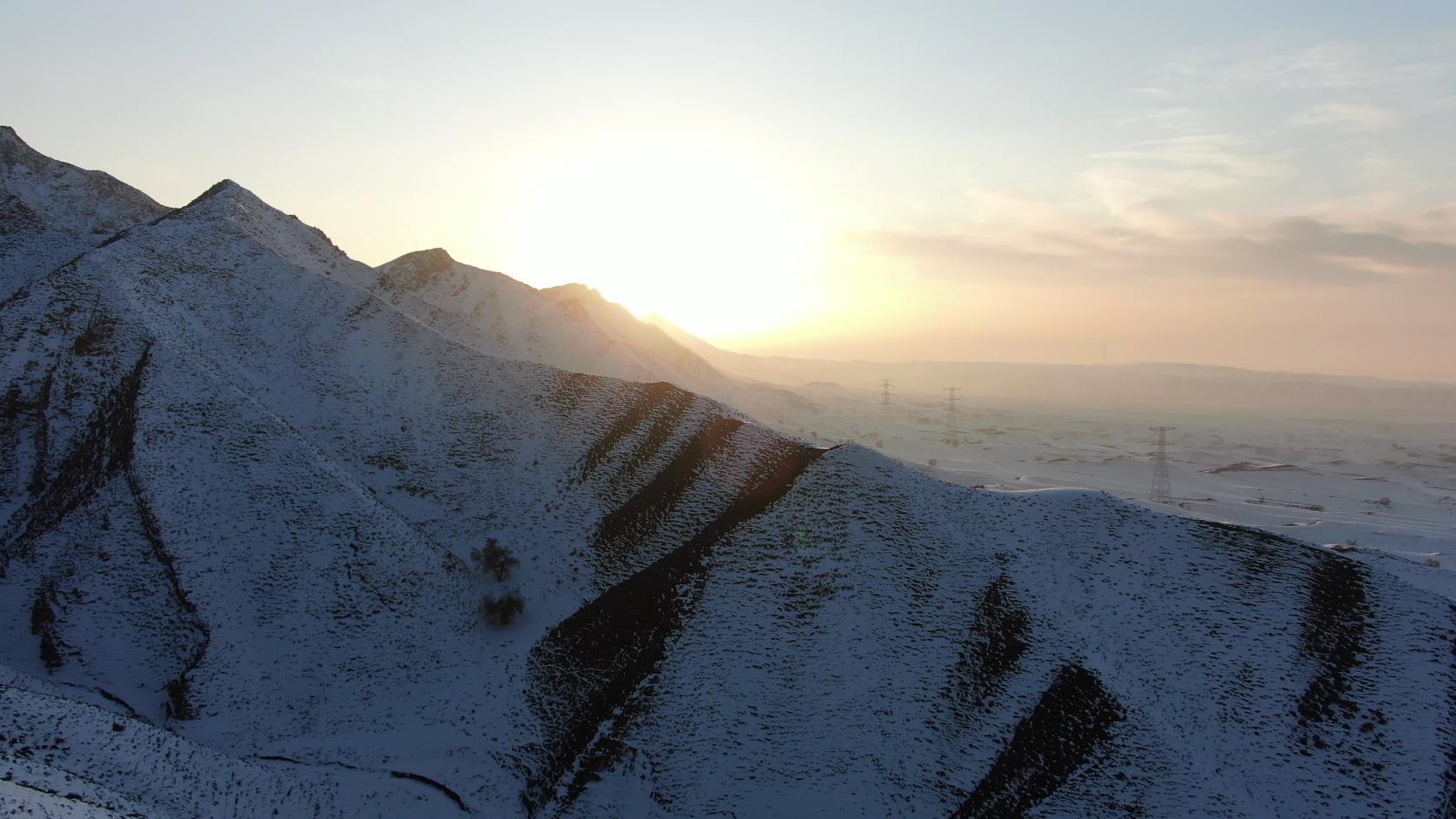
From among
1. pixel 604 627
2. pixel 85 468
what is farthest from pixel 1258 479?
pixel 85 468

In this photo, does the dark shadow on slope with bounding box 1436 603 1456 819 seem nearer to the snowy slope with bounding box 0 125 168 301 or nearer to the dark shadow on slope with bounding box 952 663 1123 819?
the dark shadow on slope with bounding box 952 663 1123 819

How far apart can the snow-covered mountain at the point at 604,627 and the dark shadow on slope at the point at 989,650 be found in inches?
6.8

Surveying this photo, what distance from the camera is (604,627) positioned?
158 feet

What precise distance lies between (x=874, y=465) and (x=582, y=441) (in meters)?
27.8

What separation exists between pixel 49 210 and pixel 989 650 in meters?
121

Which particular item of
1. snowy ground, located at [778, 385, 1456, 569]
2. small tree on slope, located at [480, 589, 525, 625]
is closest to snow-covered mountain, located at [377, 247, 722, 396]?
snowy ground, located at [778, 385, 1456, 569]

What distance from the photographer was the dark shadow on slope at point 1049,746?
1375 inches

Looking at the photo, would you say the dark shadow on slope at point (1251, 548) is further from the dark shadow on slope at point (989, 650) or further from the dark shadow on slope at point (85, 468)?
the dark shadow on slope at point (85, 468)

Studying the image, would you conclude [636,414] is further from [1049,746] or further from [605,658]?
[1049,746]

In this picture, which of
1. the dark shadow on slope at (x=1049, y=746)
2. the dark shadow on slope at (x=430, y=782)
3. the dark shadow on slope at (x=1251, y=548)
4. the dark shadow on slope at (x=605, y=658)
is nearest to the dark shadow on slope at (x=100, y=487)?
the dark shadow on slope at (x=430, y=782)

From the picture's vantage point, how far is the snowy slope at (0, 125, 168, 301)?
74000 mm

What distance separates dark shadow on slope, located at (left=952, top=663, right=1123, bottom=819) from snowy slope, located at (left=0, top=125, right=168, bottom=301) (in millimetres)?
98132

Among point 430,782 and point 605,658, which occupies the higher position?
point 605,658

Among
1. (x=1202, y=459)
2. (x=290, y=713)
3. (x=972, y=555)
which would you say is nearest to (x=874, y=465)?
(x=972, y=555)
